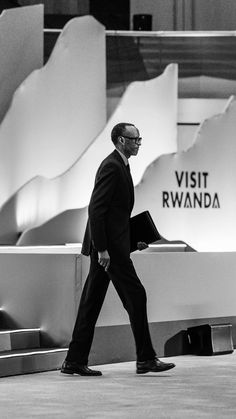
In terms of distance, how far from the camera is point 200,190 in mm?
9602

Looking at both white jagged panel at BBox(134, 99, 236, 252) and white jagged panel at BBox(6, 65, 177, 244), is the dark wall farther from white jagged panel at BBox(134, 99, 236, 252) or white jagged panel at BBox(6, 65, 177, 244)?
white jagged panel at BBox(134, 99, 236, 252)

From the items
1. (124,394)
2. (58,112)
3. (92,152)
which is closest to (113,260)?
(124,394)

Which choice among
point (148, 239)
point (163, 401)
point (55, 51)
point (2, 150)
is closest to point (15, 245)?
point (2, 150)

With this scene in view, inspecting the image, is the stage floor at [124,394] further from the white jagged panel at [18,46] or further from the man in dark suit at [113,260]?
the white jagged panel at [18,46]

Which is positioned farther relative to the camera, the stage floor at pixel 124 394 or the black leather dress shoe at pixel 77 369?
the black leather dress shoe at pixel 77 369

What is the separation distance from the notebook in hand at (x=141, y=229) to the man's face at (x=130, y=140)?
1.27 ft

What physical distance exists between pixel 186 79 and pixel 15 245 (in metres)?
2.81

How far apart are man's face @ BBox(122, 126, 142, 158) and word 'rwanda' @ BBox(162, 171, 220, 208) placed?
2935 millimetres

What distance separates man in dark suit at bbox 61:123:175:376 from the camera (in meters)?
6.34

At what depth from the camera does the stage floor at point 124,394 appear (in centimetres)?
508

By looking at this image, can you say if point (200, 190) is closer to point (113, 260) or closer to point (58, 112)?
point (58, 112)

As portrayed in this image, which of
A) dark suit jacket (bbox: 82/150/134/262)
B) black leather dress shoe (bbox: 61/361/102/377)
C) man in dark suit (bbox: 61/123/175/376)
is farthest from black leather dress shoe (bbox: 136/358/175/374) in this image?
dark suit jacket (bbox: 82/150/134/262)

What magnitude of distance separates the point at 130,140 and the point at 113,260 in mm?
743

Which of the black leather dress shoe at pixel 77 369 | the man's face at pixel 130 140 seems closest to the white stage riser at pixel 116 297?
the black leather dress shoe at pixel 77 369
